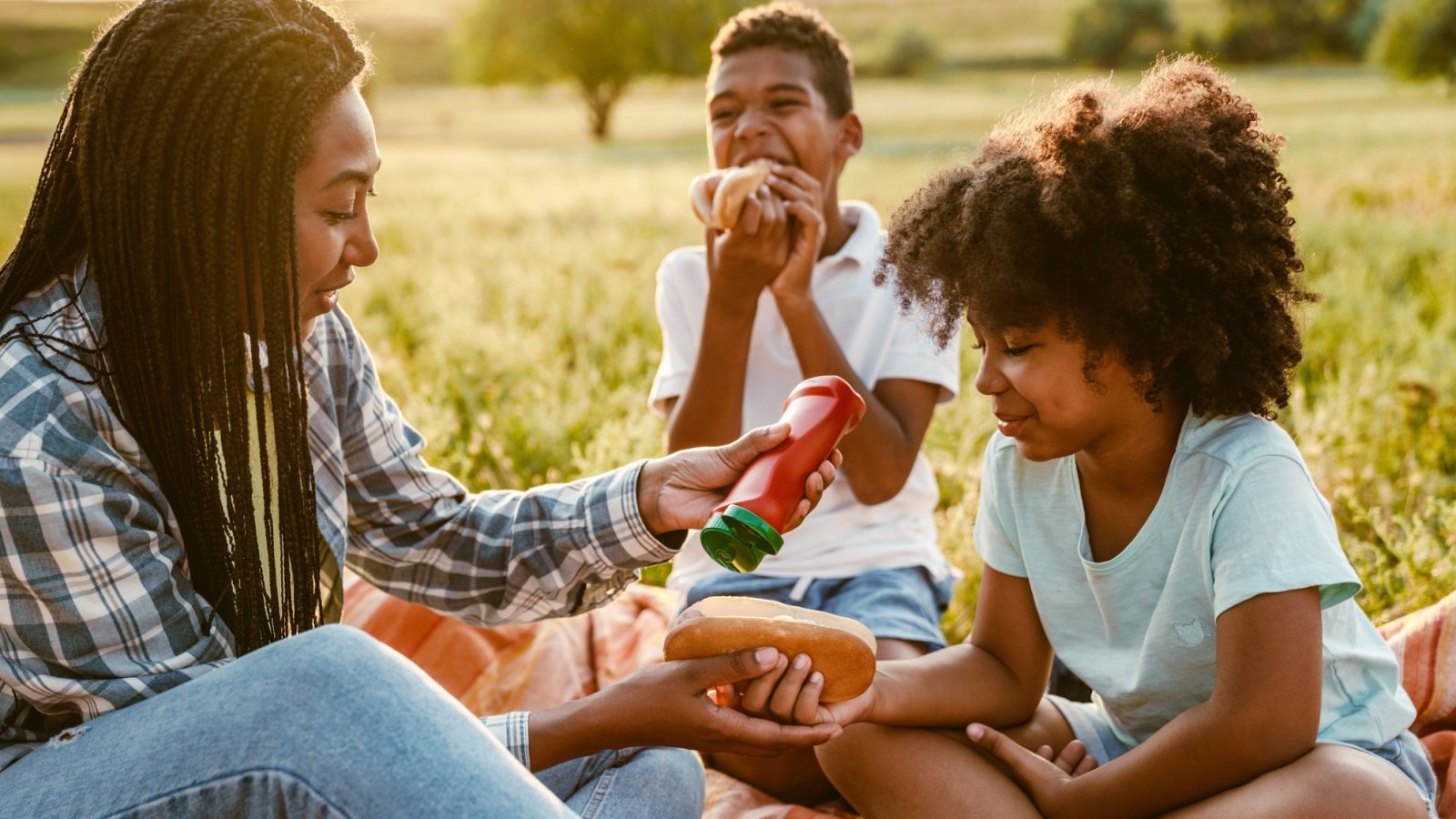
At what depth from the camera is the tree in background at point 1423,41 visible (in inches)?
1427

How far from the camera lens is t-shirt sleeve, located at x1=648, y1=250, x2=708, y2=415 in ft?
10.1

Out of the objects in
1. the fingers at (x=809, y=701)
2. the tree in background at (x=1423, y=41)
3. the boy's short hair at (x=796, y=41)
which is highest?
the tree in background at (x=1423, y=41)

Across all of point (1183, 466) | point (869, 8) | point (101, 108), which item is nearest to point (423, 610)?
point (101, 108)

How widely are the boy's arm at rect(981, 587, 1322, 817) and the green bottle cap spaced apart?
27.2 inches

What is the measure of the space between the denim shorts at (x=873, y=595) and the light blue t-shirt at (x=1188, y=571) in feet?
1.23

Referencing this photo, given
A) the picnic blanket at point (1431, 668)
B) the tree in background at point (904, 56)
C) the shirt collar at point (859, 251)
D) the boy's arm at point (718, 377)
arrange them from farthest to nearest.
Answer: the tree in background at point (904, 56), the shirt collar at point (859, 251), the boy's arm at point (718, 377), the picnic blanket at point (1431, 668)

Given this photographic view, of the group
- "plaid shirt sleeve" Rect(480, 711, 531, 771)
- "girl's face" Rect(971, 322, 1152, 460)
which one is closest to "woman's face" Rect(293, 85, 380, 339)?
"plaid shirt sleeve" Rect(480, 711, 531, 771)

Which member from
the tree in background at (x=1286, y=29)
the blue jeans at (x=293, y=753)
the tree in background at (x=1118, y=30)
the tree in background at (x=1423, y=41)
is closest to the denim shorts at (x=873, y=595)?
the blue jeans at (x=293, y=753)

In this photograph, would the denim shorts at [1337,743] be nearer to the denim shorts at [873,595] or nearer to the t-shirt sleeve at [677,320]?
the denim shorts at [873,595]

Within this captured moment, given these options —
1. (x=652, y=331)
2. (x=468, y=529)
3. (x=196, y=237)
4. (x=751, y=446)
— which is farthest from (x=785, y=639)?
(x=652, y=331)

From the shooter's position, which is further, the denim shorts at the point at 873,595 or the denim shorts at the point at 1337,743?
the denim shorts at the point at 873,595

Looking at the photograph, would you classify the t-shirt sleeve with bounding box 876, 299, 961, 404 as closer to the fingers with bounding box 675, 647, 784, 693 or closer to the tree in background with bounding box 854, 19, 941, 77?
the fingers with bounding box 675, 647, 784, 693

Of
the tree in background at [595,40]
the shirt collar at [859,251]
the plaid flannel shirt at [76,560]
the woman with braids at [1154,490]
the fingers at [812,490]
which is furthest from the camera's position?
the tree in background at [595,40]

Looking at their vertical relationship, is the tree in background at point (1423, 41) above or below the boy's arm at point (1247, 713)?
above
